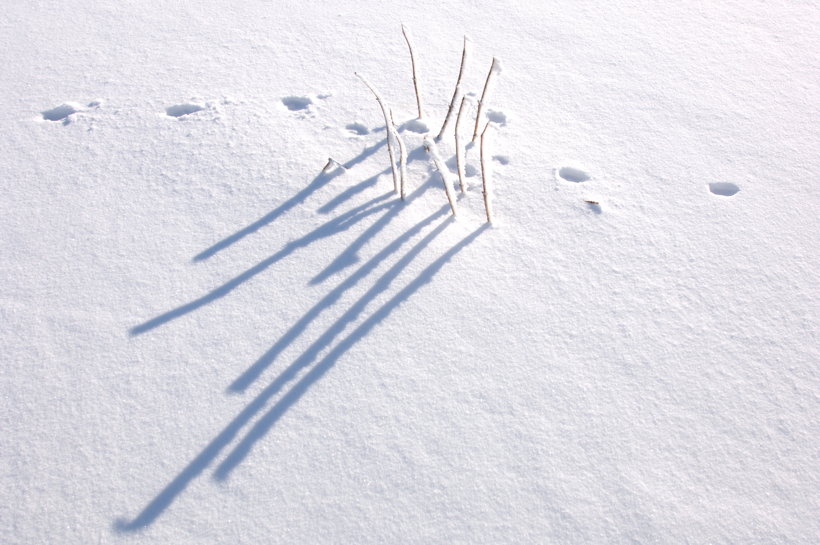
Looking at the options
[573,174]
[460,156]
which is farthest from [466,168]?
[573,174]

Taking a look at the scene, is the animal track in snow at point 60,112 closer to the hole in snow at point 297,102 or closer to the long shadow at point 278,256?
the hole in snow at point 297,102

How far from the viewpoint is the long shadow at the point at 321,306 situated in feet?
4.41

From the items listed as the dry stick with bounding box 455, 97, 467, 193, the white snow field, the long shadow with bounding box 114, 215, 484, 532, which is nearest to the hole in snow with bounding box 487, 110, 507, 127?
the white snow field

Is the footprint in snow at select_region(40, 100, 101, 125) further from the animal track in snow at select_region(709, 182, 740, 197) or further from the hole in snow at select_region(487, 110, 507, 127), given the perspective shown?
the animal track in snow at select_region(709, 182, 740, 197)

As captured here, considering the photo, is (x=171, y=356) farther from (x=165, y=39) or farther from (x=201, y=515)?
(x=165, y=39)

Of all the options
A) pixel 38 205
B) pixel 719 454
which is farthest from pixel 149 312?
pixel 719 454

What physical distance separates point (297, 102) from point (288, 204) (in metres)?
0.53

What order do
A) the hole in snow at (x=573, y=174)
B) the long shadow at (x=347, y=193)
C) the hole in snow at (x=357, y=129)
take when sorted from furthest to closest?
1. the hole in snow at (x=357, y=129)
2. the hole in snow at (x=573, y=174)
3. the long shadow at (x=347, y=193)

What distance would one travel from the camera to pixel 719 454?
4.13 feet

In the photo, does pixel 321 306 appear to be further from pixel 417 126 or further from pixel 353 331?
pixel 417 126

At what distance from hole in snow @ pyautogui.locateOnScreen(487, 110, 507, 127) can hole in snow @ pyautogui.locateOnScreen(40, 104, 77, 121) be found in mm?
1455

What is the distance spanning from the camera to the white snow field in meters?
1.19

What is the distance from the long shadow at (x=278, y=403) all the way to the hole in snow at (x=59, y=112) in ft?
4.45

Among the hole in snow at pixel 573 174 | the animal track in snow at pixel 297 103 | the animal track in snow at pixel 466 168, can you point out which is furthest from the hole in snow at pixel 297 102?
the hole in snow at pixel 573 174
